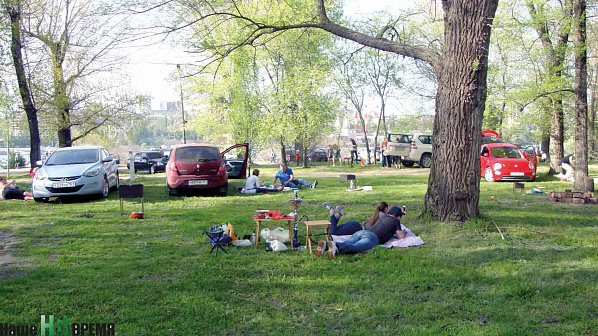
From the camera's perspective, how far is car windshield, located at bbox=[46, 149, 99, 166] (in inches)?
524

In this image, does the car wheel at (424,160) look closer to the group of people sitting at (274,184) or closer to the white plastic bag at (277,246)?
the group of people sitting at (274,184)

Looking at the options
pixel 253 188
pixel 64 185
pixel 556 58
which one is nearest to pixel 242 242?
pixel 64 185

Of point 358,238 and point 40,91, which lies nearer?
point 358,238

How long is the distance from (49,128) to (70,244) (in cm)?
1929

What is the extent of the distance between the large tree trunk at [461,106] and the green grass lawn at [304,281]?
0.57 meters

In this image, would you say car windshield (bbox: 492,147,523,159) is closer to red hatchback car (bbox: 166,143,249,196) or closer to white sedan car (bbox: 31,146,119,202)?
red hatchback car (bbox: 166,143,249,196)

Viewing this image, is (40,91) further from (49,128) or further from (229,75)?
(229,75)

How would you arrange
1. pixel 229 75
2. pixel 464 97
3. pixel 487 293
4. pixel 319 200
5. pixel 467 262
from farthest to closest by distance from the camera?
pixel 229 75, pixel 319 200, pixel 464 97, pixel 467 262, pixel 487 293

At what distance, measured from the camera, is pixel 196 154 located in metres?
13.7

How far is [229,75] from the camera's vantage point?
3034 centimetres

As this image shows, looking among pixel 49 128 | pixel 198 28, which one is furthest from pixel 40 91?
pixel 198 28

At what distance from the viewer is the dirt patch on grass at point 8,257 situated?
18.6 feet

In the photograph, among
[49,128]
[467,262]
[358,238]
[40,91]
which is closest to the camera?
[467,262]

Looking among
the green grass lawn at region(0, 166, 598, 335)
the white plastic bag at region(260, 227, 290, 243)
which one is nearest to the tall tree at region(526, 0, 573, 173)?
the green grass lawn at region(0, 166, 598, 335)
